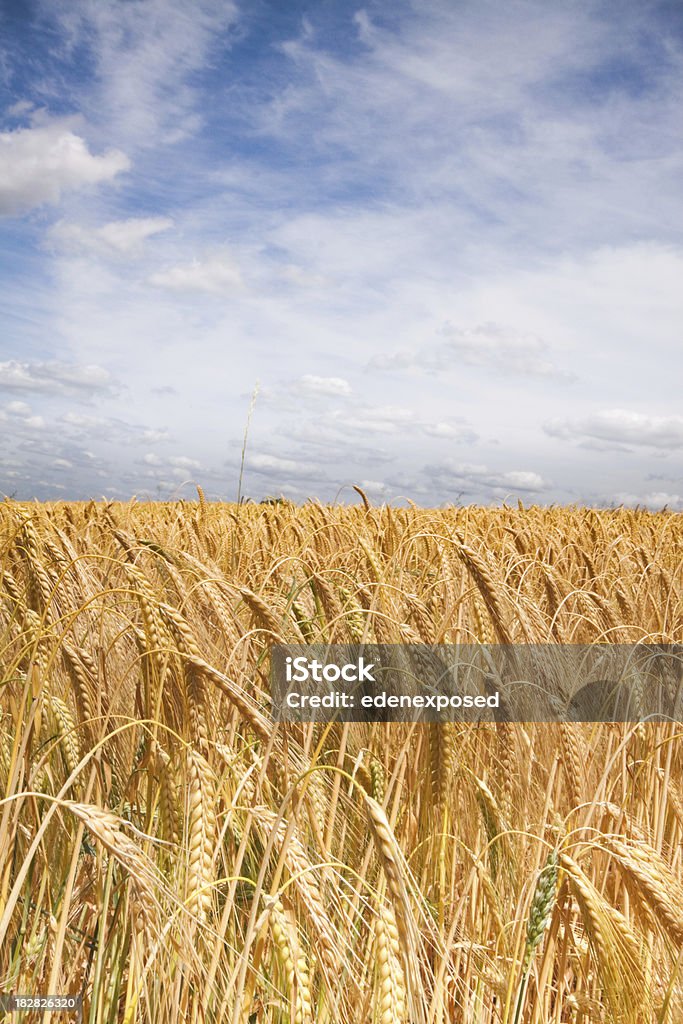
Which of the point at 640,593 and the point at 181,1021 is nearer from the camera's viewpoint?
the point at 181,1021

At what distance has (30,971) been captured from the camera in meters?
1.48

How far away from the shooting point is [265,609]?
1.45m

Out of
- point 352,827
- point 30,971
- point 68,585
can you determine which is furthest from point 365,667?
point 68,585

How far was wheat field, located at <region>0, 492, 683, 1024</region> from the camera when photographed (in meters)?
0.97

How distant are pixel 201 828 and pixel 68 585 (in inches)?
55.5

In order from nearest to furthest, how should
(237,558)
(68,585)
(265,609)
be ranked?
1. (265,609)
2. (68,585)
3. (237,558)

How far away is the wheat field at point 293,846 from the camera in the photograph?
974mm

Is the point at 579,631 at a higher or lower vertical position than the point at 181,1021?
higher

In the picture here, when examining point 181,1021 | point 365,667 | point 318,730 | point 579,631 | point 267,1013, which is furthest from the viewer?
point 579,631

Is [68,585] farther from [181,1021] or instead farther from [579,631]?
[579,631]

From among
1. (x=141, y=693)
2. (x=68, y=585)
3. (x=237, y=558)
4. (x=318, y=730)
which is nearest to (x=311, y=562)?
(x=237, y=558)

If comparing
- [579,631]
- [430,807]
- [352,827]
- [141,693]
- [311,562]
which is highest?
[311,562]

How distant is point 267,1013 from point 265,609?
796 millimetres

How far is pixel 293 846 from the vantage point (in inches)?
39.7
